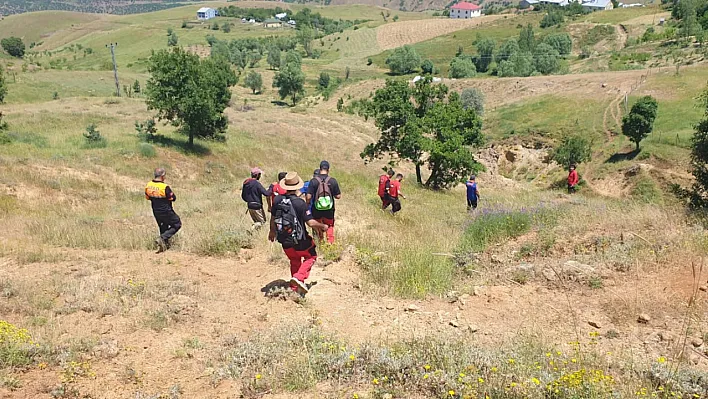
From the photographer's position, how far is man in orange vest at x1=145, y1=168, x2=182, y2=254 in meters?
8.56

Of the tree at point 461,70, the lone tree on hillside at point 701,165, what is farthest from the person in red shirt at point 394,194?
the tree at point 461,70

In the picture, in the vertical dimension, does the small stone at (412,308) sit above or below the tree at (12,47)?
below

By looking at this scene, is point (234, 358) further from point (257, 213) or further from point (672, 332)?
point (257, 213)

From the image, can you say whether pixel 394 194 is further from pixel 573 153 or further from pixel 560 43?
pixel 560 43

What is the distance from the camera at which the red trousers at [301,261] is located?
652 centimetres

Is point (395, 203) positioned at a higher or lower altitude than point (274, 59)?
lower

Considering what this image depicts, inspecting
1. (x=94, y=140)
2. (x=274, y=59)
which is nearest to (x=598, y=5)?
(x=274, y=59)

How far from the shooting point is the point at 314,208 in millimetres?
8125

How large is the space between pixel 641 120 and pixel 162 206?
3043 centimetres

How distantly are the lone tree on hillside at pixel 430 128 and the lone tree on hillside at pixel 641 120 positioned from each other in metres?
12.7

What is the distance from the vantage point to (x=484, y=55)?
90.8 metres

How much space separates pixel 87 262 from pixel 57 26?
22608 cm

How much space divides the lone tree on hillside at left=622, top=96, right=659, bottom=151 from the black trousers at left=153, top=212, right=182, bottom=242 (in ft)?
98.8

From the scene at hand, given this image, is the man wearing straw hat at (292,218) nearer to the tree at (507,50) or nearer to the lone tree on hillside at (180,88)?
the lone tree on hillside at (180,88)
